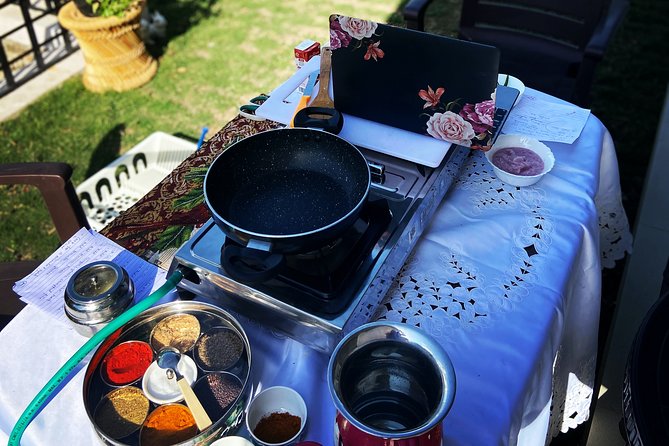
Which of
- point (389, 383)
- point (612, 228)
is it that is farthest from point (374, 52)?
point (612, 228)

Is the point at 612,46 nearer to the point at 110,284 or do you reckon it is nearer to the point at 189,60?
the point at 189,60

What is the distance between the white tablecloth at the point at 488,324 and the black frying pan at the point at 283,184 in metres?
0.24

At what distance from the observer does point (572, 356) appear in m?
1.41

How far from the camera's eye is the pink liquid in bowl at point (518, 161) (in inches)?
56.5

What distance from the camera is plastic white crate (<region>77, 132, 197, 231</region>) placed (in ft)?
7.93

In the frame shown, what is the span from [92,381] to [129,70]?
2.93m

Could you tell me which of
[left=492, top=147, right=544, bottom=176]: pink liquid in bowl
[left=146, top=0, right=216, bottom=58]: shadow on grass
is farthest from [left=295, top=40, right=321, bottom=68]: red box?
[left=146, top=0, right=216, bottom=58]: shadow on grass

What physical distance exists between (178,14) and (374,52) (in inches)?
137

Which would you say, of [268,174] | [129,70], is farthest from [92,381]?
[129,70]

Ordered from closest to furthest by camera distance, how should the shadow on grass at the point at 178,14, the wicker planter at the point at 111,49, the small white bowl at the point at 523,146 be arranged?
the small white bowl at the point at 523,146 < the wicker planter at the point at 111,49 < the shadow on grass at the point at 178,14

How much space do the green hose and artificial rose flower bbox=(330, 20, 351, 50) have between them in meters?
0.68

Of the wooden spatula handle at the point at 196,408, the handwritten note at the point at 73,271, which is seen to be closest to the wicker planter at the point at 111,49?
the handwritten note at the point at 73,271

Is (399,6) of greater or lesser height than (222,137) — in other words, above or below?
below

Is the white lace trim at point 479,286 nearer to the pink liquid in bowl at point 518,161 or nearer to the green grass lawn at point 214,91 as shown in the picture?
the pink liquid in bowl at point 518,161
